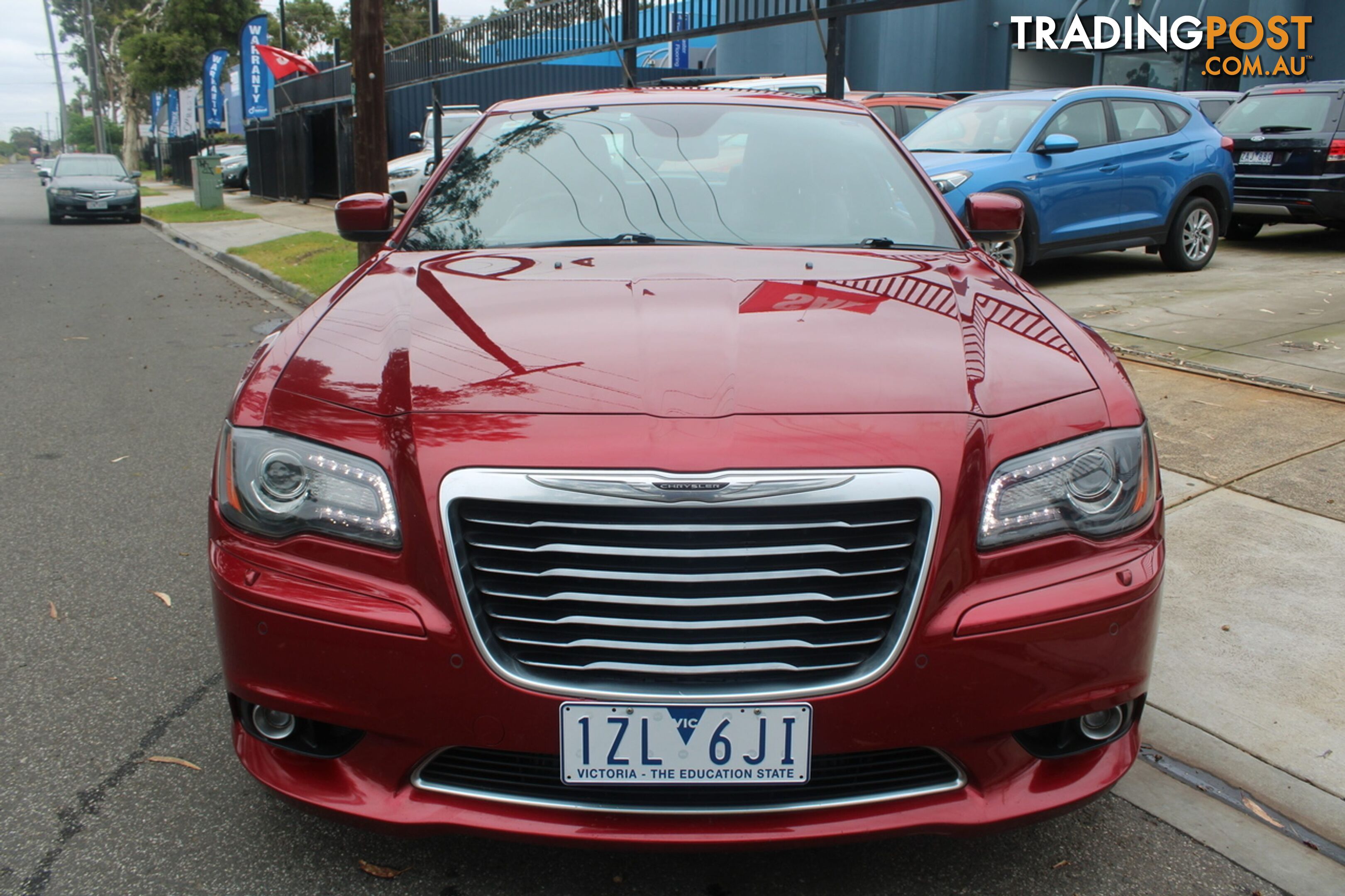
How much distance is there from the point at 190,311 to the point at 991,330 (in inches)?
391

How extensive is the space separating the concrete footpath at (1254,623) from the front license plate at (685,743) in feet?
3.93

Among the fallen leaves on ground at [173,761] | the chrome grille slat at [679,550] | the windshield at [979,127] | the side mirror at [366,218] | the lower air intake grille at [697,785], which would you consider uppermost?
the windshield at [979,127]

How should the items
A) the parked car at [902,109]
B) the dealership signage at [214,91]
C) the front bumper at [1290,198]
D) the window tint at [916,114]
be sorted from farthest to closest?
the dealership signage at [214,91]
the window tint at [916,114]
the parked car at [902,109]
the front bumper at [1290,198]

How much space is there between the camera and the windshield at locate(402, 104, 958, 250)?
338 cm

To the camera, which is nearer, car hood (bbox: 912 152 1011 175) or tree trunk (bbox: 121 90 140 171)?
car hood (bbox: 912 152 1011 175)

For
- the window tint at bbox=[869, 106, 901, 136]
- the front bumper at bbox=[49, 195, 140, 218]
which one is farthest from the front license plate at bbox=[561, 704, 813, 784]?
the front bumper at bbox=[49, 195, 140, 218]

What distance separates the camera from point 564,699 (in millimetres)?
2008

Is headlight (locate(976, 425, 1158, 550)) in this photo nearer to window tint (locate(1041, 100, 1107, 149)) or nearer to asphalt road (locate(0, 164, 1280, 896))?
asphalt road (locate(0, 164, 1280, 896))

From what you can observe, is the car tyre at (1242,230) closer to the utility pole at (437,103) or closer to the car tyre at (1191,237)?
the car tyre at (1191,237)

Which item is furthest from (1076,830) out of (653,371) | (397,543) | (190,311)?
(190,311)

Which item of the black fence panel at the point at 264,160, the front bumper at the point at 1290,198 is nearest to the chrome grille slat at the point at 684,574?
the front bumper at the point at 1290,198

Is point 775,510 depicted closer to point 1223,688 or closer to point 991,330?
point 991,330

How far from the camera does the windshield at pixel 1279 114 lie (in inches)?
479

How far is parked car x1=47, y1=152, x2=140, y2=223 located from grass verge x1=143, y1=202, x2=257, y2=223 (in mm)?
715
